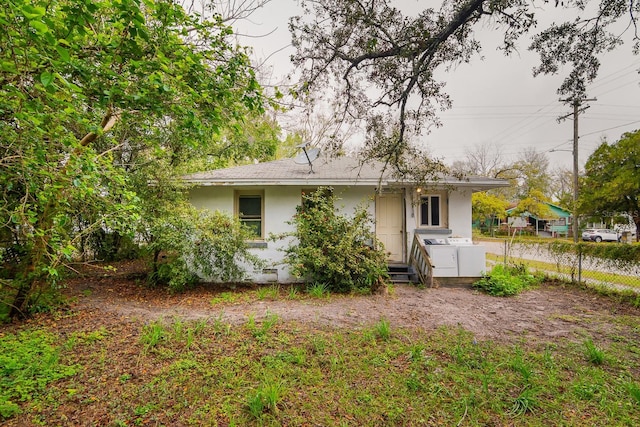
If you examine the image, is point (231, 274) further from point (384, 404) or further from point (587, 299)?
point (587, 299)

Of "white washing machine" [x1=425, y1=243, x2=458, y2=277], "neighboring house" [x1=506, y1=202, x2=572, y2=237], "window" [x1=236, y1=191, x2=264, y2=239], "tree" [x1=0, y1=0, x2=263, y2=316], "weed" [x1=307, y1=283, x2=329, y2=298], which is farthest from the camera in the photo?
"neighboring house" [x1=506, y1=202, x2=572, y2=237]

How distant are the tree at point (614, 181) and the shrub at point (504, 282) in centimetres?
1089

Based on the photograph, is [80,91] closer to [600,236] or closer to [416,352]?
[416,352]

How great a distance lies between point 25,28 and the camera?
209cm

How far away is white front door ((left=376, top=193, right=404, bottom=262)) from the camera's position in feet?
29.1

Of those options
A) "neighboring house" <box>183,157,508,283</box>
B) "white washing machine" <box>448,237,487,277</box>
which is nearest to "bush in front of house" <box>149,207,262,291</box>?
"neighboring house" <box>183,157,508,283</box>

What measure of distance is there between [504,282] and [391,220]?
3358mm

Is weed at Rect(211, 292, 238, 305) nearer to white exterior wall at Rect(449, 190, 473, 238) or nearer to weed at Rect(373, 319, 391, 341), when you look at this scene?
weed at Rect(373, 319, 391, 341)

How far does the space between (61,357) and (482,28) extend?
7766 millimetres

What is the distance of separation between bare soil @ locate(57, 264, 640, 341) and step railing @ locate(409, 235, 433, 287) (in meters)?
0.40

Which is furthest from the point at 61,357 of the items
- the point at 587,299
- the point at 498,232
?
the point at 498,232

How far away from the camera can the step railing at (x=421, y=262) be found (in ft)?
24.4

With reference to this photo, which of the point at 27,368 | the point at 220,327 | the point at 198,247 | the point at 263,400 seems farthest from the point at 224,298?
the point at 263,400

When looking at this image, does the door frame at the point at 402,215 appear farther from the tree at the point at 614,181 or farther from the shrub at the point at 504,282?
the tree at the point at 614,181
